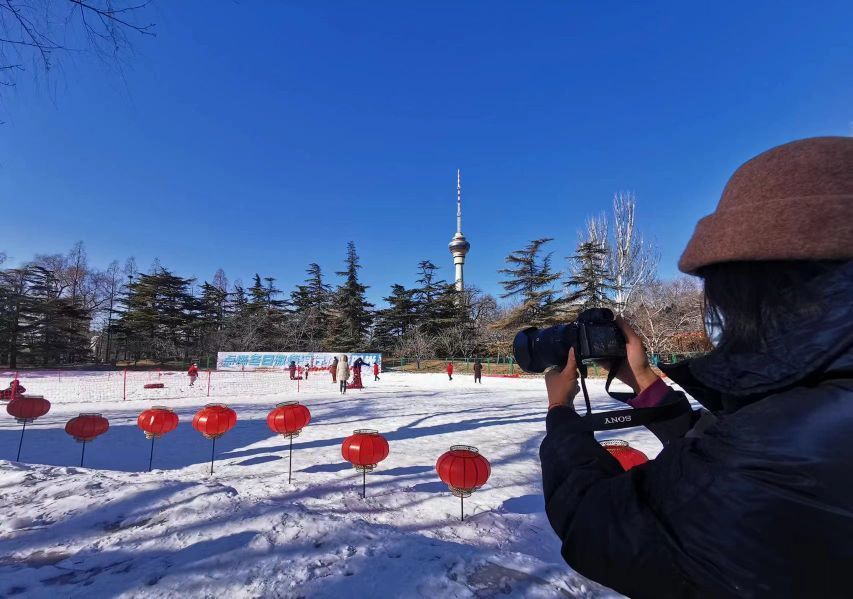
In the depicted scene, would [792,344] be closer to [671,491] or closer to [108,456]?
[671,491]

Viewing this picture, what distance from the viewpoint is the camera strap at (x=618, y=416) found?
0.94 meters

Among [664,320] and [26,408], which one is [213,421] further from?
[664,320]

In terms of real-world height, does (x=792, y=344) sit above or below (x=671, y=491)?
above

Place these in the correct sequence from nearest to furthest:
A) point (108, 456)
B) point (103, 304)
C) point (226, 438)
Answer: point (108, 456), point (226, 438), point (103, 304)

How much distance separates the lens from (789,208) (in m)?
0.67

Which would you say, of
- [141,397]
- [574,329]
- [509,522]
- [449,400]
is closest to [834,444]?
[574,329]

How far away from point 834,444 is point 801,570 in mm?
185

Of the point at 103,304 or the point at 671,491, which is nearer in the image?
the point at 671,491

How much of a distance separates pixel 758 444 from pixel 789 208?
16.3 inches

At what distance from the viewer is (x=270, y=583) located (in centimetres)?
180

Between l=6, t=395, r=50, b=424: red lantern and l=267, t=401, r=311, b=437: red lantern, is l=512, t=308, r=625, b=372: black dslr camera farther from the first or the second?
l=6, t=395, r=50, b=424: red lantern

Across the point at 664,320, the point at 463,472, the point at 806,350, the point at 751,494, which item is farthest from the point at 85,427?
the point at 664,320

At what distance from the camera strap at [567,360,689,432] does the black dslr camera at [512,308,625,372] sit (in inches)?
2.3

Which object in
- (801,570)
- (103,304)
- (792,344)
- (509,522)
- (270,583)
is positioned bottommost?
(509,522)
